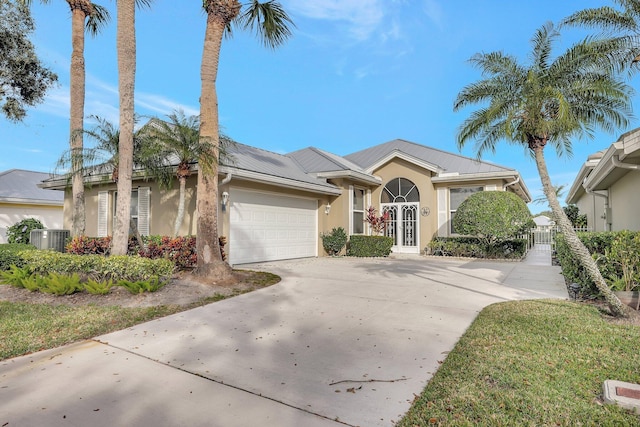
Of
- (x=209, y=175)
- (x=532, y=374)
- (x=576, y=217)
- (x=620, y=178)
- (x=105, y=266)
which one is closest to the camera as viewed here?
(x=532, y=374)

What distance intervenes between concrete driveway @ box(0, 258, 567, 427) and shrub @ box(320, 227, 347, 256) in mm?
8167

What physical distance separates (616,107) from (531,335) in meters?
4.80

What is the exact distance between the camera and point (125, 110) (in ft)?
24.9

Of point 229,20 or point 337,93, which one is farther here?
point 337,93

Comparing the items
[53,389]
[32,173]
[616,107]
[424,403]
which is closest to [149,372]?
[53,389]

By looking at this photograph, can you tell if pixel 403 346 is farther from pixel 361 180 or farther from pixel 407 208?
pixel 407 208

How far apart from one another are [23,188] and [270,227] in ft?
49.8

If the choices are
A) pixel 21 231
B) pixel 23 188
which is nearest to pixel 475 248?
pixel 21 231

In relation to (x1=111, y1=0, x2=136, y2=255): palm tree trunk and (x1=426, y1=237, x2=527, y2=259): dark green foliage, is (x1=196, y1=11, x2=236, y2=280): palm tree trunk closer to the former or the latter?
(x1=111, y1=0, x2=136, y2=255): palm tree trunk

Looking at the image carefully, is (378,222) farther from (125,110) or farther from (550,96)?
(125,110)

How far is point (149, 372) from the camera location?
131 inches

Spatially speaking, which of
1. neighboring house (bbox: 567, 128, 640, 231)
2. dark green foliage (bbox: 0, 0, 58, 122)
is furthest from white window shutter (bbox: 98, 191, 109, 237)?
neighboring house (bbox: 567, 128, 640, 231)

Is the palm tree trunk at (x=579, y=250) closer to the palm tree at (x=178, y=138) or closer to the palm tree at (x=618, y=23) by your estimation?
the palm tree at (x=618, y=23)

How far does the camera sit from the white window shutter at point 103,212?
1335cm
